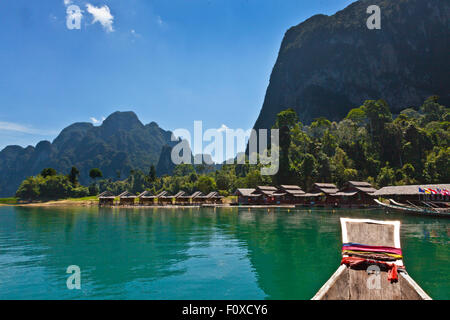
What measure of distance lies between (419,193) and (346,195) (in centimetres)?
1670

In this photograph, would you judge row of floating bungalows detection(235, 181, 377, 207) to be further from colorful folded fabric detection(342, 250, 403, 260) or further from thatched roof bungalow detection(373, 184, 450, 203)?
colorful folded fabric detection(342, 250, 403, 260)

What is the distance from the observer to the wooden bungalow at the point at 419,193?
42.0 meters

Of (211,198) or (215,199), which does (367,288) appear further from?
(215,199)

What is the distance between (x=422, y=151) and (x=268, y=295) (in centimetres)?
7939

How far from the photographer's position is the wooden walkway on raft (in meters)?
7.60

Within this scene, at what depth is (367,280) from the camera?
881 cm

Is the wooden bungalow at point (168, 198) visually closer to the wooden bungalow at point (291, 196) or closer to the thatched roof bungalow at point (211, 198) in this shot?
the thatched roof bungalow at point (211, 198)

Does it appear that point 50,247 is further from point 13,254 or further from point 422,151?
point 422,151

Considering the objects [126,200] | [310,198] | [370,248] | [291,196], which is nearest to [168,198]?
[126,200]

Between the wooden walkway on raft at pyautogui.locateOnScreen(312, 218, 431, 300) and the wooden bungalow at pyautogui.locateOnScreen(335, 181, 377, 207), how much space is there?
50.4 meters

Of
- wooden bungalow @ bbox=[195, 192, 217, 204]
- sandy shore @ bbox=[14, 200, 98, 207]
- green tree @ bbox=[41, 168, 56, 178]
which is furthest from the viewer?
green tree @ bbox=[41, 168, 56, 178]

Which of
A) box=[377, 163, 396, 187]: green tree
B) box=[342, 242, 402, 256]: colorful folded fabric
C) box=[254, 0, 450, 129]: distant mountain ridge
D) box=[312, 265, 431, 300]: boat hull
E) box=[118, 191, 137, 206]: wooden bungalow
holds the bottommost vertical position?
box=[118, 191, 137, 206]: wooden bungalow

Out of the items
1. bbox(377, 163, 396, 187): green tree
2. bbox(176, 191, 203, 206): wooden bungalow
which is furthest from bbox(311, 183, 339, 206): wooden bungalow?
bbox(176, 191, 203, 206): wooden bungalow

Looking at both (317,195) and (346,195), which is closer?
(346,195)
